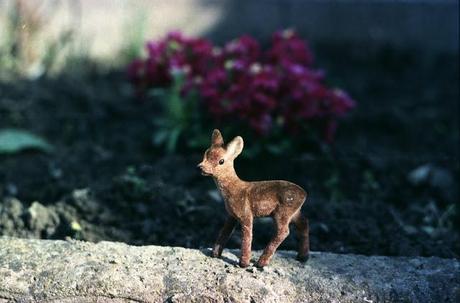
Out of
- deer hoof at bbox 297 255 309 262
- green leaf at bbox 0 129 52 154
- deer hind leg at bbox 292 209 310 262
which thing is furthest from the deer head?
green leaf at bbox 0 129 52 154

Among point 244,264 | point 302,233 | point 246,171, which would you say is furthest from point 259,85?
point 244,264

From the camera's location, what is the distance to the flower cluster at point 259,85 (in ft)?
12.0

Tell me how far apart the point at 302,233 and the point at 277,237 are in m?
0.15

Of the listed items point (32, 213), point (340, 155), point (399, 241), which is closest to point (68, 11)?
point (340, 155)

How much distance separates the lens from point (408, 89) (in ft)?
17.5

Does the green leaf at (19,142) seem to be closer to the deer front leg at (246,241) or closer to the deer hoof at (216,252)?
the deer hoof at (216,252)

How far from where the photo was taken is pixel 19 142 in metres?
3.93

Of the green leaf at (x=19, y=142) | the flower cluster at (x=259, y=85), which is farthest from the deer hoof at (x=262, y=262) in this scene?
the green leaf at (x=19, y=142)

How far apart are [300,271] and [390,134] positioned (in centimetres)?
243

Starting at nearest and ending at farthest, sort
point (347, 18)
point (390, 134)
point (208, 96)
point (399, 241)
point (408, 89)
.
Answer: point (399, 241)
point (208, 96)
point (390, 134)
point (408, 89)
point (347, 18)

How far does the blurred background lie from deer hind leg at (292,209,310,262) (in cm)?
38

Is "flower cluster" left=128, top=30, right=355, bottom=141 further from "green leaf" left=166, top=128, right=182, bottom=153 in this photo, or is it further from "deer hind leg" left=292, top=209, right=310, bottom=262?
"deer hind leg" left=292, top=209, right=310, bottom=262

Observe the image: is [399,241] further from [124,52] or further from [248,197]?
[124,52]

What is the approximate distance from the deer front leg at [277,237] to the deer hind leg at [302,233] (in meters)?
0.08
